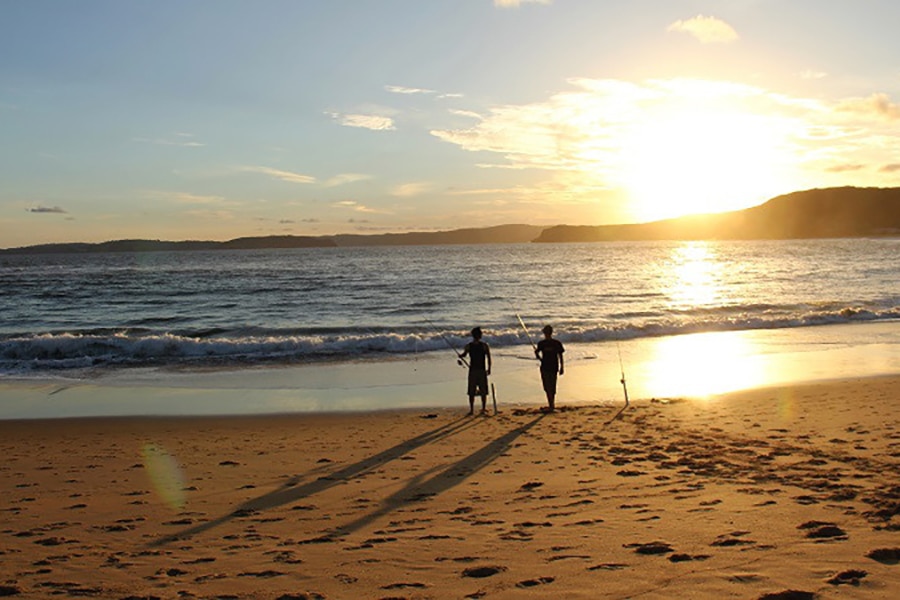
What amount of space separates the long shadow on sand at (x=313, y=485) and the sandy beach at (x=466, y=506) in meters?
0.03

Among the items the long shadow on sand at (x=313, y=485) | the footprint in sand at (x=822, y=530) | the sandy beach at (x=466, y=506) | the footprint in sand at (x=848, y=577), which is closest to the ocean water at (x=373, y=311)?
the sandy beach at (x=466, y=506)

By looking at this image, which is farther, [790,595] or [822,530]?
[822,530]

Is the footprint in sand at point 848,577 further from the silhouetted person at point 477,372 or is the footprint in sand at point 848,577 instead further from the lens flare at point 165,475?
the silhouetted person at point 477,372

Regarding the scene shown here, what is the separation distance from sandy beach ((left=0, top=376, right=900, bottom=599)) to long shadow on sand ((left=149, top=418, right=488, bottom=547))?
0.03m

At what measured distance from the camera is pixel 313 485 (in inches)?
307

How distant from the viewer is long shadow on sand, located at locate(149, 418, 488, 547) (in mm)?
6316

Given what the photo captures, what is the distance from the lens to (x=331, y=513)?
6672mm

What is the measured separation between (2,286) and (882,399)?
5433 centimetres

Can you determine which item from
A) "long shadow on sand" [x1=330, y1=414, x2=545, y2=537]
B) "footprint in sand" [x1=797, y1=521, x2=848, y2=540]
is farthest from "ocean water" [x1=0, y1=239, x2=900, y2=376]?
"footprint in sand" [x1=797, y1=521, x2=848, y2=540]

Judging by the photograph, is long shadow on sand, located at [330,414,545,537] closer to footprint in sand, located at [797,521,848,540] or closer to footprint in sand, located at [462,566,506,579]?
footprint in sand, located at [462,566,506,579]

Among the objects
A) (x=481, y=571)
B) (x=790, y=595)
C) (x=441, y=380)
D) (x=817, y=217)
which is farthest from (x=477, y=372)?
(x=817, y=217)

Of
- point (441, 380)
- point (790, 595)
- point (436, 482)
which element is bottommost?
point (441, 380)

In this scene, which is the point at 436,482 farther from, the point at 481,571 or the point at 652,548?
the point at 652,548

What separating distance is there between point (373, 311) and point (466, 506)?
27.2m
